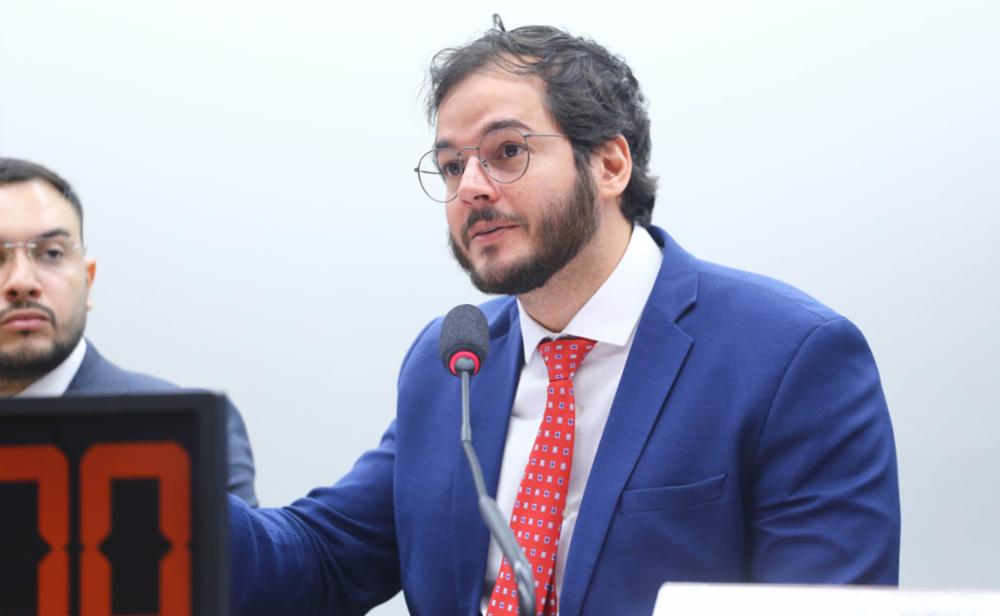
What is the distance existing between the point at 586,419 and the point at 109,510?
808mm

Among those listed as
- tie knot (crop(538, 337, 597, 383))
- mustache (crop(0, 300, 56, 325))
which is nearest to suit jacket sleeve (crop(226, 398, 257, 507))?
mustache (crop(0, 300, 56, 325))

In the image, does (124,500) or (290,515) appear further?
(290,515)

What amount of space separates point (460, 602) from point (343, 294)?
104cm

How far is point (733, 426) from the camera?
1.21 m

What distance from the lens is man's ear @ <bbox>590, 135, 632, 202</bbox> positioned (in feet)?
5.01

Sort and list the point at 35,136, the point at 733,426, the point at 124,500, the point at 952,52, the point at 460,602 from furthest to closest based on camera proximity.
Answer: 1. the point at 35,136
2. the point at 952,52
3. the point at 460,602
4. the point at 733,426
5. the point at 124,500

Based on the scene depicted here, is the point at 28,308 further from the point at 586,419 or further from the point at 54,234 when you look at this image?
the point at 586,419

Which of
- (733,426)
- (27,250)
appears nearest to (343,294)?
(27,250)

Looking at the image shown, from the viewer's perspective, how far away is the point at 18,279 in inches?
64.7

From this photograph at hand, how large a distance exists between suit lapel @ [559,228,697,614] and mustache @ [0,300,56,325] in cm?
94

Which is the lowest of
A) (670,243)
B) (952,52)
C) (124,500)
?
(124,500)

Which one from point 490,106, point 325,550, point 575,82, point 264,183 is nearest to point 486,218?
point 490,106

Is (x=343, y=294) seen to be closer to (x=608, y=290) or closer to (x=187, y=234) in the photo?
(x=187, y=234)

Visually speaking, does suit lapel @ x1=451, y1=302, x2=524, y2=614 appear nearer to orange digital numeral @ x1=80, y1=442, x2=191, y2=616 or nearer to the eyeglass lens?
the eyeglass lens
